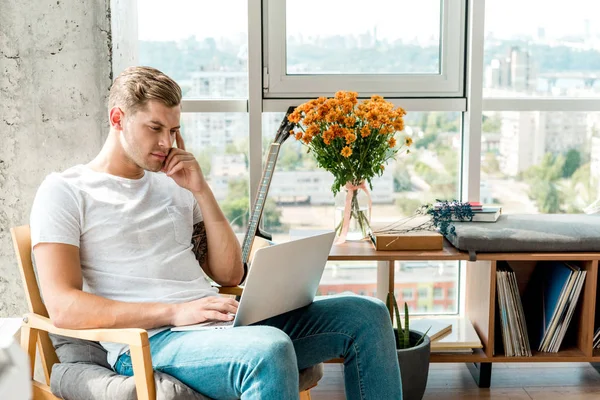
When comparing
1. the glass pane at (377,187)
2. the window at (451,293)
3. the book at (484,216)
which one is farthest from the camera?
the window at (451,293)

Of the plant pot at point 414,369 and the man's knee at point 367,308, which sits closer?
the man's knee at point 367,308

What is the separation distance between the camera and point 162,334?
1.88 metres

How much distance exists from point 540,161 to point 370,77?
2.75 feet

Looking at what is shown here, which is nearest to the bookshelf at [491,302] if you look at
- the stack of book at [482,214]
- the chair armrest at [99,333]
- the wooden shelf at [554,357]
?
the wooden shelf at [554,357]

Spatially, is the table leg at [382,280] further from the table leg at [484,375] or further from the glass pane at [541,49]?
the glass pane at [541,49]

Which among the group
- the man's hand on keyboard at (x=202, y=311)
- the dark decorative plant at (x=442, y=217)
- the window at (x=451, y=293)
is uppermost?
the dark decorative plant at (x=442, y=217)

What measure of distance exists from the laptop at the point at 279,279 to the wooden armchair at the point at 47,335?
0.55 feet

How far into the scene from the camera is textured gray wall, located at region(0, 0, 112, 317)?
260cm

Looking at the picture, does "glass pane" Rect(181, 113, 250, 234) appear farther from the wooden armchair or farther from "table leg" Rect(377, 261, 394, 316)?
the wooden armchair

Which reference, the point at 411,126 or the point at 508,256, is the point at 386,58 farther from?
the point at 508,256

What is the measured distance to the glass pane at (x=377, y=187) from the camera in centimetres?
316

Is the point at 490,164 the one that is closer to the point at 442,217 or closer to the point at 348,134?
the point at 442,217

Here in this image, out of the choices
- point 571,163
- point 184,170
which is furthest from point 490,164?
point 184,170

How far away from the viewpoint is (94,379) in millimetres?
1842
